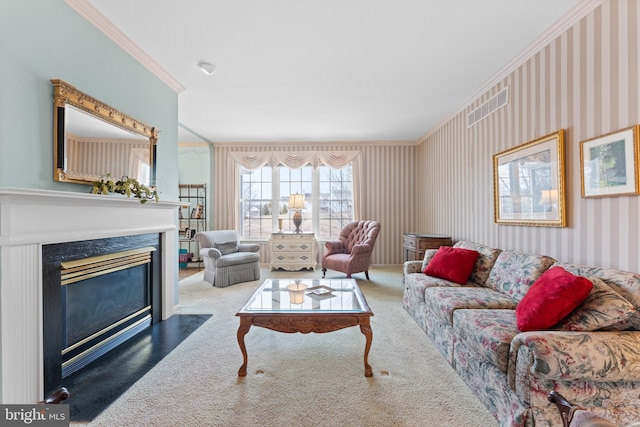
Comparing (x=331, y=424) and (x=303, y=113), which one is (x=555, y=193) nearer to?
(x=331, y=424)

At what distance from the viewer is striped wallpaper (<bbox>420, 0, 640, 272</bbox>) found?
74.5 inches

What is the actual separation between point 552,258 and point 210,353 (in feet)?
9.72

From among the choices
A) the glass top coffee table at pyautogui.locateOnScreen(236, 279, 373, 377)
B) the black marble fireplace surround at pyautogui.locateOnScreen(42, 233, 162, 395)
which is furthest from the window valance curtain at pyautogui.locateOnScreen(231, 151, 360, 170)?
the glass top coffee table at pyautogui.locateOnScreen(236, 279, 373, 377)

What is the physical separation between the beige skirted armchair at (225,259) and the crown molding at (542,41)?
4.06 m

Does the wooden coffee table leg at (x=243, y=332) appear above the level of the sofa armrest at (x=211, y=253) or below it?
below

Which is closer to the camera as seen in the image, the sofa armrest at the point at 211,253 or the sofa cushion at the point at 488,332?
the sofa cushion at the point at 488,332

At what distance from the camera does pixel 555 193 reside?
96.4 inches

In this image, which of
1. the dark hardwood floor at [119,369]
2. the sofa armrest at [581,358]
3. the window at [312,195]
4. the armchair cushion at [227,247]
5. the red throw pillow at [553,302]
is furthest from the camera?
the window at [312,195]

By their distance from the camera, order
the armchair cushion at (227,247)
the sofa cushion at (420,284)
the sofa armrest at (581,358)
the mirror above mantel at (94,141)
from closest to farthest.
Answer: the sofa armrest at (581,358) → the mirror above mantel at (94,141) → the sofa cushion at (420,284) → the armchair cushion at (227,247)

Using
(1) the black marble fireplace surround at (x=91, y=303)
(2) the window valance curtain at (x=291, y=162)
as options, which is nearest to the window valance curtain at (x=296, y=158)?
(2) the window valance curtain at (x=291, y=162)

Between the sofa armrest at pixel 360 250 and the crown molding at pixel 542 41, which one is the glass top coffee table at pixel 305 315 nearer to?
the sofa armrest at pixel 360 250

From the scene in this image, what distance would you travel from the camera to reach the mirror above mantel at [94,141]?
201 cm

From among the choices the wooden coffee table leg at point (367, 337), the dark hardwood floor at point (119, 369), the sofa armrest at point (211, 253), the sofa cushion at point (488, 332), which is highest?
the sofa armrest at point (211, 253)

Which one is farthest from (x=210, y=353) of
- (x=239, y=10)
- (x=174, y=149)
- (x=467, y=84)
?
(x=467, y=84)
